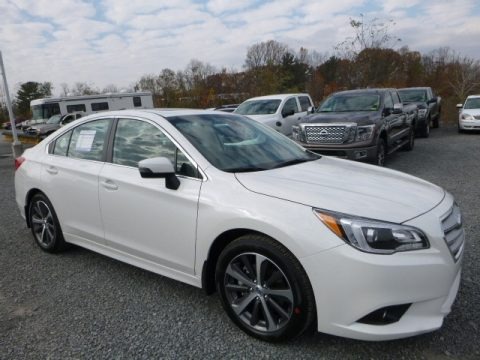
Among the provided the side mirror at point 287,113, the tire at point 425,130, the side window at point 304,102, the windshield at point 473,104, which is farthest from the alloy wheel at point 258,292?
the windshield at point 473,104

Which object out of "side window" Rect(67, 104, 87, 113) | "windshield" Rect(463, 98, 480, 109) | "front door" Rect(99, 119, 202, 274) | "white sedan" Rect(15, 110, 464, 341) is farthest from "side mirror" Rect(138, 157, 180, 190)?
"side window" Rect(67, 104, 87, 113)

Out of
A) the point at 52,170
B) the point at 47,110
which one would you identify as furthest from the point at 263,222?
the point at 47,110

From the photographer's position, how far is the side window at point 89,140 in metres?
3.66

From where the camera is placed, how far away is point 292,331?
2484 mm

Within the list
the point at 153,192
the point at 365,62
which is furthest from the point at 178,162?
the point at 365,62

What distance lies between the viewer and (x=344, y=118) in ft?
26.6

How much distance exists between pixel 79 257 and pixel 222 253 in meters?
2.29

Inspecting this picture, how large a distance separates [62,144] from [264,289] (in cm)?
287

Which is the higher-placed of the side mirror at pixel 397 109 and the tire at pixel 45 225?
the side mirror at pixel 397 109

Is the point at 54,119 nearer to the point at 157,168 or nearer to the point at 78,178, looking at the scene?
the point at 78,178

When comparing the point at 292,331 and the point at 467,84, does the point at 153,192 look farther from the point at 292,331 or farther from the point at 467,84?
the point at 467,84

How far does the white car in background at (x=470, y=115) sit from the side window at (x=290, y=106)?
7.46 metres

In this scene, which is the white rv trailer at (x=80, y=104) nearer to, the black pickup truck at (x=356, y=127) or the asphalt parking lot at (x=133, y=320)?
the black pickup truck at (x=356, y=127)

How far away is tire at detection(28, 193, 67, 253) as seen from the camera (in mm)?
4152
